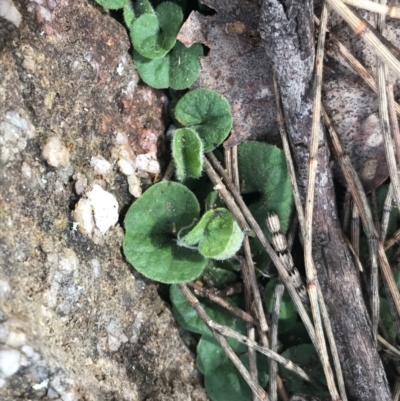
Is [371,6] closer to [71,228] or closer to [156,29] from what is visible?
[156,29]

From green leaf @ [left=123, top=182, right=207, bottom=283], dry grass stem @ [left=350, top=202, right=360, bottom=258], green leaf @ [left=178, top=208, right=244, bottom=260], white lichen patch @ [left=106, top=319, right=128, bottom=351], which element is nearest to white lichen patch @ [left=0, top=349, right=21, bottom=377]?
white lichen patch @ [left=106, top=319, right=128, bottom=351]

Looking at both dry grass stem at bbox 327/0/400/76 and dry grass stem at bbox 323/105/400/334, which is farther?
dry grass stem at bbox 323/105/400/334

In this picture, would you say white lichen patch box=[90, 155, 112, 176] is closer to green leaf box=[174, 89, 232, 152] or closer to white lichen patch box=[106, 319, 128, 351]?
green leaf box=[174, 89, 232, 152]

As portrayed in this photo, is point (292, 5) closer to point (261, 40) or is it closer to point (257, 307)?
point (261, 40)

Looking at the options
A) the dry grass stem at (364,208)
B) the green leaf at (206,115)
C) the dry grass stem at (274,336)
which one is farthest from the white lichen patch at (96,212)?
the dry grass stem at (364,208)

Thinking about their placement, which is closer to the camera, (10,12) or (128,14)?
(10,12)

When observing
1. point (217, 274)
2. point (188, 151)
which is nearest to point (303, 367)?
point (217, 274)

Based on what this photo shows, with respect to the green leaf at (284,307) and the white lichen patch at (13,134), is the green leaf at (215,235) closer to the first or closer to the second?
the green leaf at (284,307)
